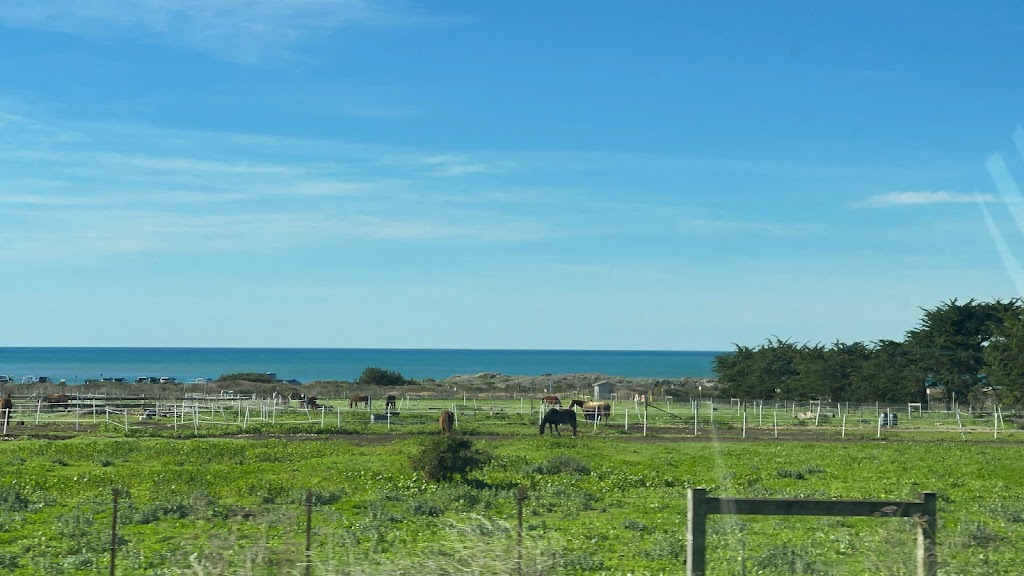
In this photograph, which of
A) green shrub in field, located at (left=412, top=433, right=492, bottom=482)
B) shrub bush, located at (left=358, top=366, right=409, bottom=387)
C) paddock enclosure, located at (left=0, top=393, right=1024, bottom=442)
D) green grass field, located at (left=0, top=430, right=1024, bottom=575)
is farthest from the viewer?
shrub bush, located at (left=358, top=366, right=409, bottom=387)

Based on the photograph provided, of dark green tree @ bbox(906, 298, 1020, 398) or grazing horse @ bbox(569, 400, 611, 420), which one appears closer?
grazing horse @ bbox(569, 400, 611, 420)

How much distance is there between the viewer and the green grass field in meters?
10.8

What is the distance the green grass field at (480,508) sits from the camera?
10844 millimetres

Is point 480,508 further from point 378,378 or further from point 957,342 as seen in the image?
point 378,378

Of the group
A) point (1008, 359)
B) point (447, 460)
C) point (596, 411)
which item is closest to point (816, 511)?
point (447, 460)

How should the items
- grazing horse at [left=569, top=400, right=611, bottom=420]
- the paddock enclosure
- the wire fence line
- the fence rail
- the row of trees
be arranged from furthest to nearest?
the row of trees, grazing horse at [left=569, top=400, right=611, bottom=420], the paddock enclosure, the wire fence line, the fence rail

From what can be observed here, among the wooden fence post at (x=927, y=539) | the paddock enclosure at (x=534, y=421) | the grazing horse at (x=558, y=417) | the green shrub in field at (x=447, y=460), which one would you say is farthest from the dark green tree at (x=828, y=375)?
the wooden fence post at (x=927, y=539)

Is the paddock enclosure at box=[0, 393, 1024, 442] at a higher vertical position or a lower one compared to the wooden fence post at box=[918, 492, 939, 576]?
lower

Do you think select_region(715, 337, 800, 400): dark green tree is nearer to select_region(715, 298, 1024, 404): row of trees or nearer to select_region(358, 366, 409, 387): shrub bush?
select_region(715, 298, 1024, 404): row of trees

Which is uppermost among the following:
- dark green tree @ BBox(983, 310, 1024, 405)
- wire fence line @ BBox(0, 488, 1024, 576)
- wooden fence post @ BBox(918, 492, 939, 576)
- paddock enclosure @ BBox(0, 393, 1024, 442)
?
dark green tree @ BBox(983, 310, 1024, 405)

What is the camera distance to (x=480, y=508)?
1816 cm

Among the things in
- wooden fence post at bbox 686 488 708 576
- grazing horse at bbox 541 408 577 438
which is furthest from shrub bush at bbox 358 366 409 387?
wooden fence post at bbox 686 488 708 576

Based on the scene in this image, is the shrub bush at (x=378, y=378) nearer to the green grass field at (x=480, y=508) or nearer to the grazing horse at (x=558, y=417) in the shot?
the grazing horse at (x=558, y=417)

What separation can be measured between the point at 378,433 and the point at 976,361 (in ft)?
158
